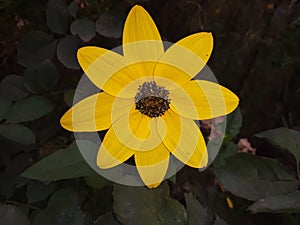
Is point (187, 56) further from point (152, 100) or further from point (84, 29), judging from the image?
point (84, 29)

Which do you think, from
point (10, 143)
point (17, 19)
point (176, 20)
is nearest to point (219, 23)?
point (176, 20)

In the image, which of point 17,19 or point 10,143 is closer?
point 10,143

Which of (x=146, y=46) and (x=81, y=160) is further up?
(x=146, y=46)

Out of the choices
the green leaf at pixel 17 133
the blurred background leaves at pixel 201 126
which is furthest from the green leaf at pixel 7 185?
the green leaf at pixel 17 133

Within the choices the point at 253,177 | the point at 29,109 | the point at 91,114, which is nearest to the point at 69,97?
the point at 29,109

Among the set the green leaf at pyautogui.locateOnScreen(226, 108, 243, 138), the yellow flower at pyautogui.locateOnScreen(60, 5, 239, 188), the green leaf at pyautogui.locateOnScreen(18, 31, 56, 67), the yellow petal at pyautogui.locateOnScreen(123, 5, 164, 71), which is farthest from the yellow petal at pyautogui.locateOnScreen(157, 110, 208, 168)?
the green leaf at pyautogui.locateOnScreen(18, 31, 56, 67)

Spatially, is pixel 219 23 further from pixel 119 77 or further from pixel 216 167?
pixel 119 77

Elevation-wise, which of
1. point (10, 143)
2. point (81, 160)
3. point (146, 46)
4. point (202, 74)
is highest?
point (146, 46)

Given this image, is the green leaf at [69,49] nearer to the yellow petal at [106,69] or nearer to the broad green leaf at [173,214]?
the yellow petal at [106,69]
